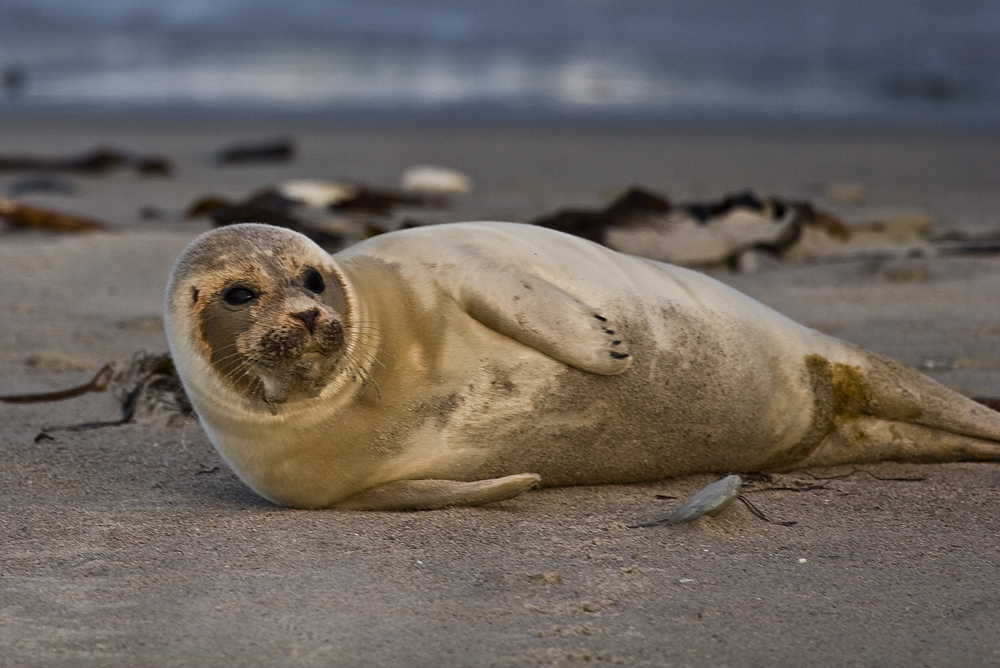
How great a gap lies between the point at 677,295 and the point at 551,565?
3.51 feet

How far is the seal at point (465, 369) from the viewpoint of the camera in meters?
3.16

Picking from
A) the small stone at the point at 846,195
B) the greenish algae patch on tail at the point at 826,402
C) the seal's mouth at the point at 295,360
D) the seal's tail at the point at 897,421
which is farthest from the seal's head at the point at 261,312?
the small stone at the point at 846,195

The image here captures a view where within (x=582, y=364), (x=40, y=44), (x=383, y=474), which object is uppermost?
(x=582, y=364)

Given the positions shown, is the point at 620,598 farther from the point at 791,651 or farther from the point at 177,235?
the point at 177,235

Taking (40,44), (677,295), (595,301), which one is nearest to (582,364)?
(595,301)

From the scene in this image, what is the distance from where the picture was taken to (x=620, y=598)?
2.66 m

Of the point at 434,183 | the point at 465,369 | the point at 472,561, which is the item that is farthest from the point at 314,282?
the point at 434,183

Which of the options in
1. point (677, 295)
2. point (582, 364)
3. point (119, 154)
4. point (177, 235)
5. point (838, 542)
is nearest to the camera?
point (838, 542)

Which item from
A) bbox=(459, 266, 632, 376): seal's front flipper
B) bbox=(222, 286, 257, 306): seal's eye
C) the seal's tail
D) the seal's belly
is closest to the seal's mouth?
bbox=(222, 286, 257, 306): seal's eye

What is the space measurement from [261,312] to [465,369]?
0.55 m

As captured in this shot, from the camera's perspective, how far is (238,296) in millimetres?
3121

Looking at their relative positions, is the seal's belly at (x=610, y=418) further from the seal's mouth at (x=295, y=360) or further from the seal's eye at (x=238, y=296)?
the seal's eye at (x=238, y=296)

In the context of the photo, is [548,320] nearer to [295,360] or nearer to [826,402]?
[295,360]

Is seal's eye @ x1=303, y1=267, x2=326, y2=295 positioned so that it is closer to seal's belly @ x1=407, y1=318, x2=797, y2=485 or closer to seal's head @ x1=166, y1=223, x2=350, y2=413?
seal's head @ x1=166, y1=223, x2=350, y2=413
